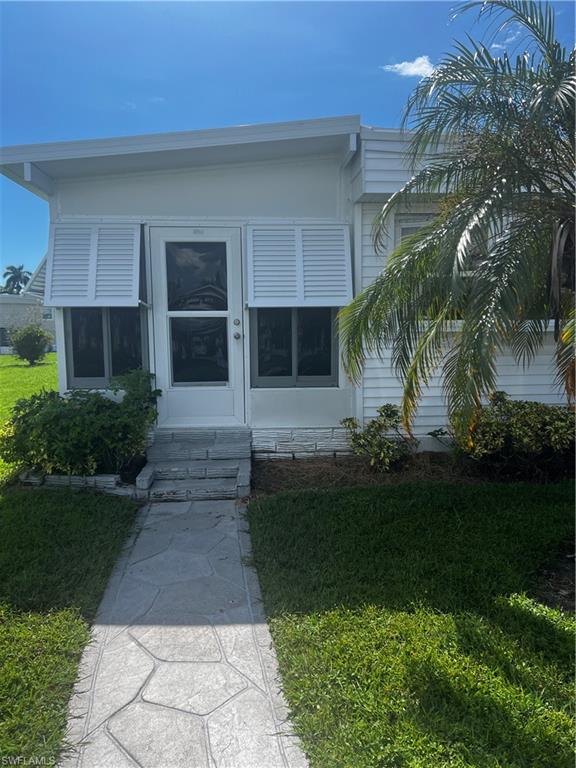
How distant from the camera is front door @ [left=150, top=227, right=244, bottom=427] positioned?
591 cm

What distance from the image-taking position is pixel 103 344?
5.88 m

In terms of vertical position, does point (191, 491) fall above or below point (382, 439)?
below

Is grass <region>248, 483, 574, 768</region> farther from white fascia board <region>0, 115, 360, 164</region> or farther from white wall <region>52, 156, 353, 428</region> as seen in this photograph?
white fascia board <region>0, 115, 360, 164</region>

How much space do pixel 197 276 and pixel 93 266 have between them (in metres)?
1.18

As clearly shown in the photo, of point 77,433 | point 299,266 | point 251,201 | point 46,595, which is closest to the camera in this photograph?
point 46,595

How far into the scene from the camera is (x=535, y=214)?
3363mm

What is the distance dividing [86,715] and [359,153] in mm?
5461

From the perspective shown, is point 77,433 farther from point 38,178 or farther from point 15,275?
point 15,275

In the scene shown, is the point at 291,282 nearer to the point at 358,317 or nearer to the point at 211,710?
the point at 358,317

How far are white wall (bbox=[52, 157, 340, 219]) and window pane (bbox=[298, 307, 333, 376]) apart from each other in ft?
4.02

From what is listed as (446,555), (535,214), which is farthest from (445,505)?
(535,214)

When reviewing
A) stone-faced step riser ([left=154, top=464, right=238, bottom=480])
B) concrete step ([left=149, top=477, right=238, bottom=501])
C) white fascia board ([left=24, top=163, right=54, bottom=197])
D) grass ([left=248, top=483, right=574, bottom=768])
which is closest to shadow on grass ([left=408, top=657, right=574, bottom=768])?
grass ([left=248, top=483, right=574, bottom=768])

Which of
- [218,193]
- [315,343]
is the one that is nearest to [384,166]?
[218,193]

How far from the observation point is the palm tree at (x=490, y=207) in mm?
3027
